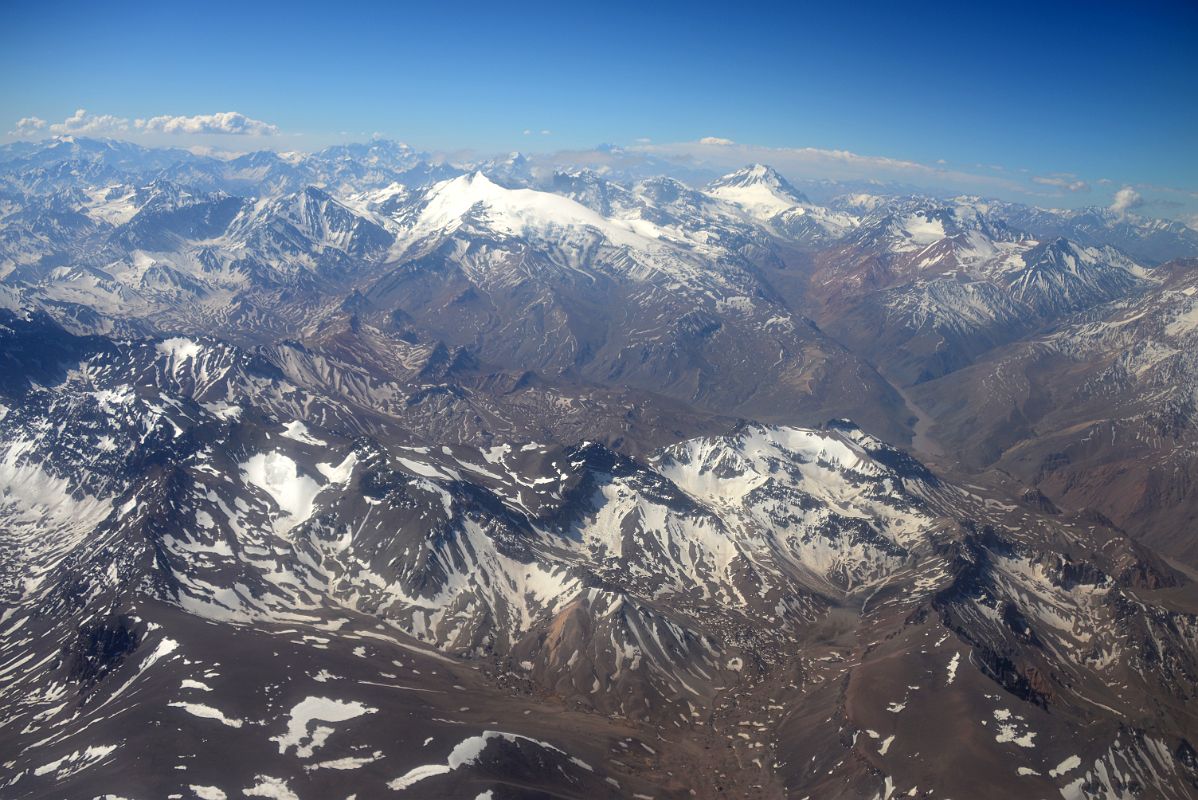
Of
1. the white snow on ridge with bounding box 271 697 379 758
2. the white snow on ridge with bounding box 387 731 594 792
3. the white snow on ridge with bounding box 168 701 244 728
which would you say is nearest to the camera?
the white snow on ridge with bounding box 387 731 594 792

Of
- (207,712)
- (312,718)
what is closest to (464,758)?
(312,718)

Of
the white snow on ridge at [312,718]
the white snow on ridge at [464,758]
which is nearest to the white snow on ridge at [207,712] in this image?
the white snow on ridge at [312,718]

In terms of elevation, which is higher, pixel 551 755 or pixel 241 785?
pixel 241 785

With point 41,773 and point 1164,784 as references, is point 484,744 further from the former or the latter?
point 1164,784

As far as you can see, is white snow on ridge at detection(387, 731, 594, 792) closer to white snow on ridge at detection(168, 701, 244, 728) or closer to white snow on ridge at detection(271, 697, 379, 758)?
white snow on ridge at detection(271, 697, 379, 758)

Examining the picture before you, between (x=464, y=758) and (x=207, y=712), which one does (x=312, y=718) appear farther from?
(x=464, y=758)

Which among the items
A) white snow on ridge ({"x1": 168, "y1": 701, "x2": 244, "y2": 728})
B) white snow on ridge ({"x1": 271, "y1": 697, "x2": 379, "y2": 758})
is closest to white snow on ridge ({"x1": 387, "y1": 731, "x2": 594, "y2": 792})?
white snow on ridge ({"x1": 271, "y1": 697, "x2": 379, "y2": 758})

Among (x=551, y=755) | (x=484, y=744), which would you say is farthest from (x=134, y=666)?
(x=551, y=755)

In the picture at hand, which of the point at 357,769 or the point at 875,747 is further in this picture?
the point at 875,747

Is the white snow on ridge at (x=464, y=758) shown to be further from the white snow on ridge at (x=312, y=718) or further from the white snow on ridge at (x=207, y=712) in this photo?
the white snow on ridge at (x=207, y=712)

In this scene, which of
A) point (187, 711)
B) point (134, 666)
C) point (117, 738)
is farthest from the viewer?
point (134, 666)

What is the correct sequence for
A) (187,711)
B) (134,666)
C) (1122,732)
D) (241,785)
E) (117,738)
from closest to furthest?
(241,785)
(117,738)
(187,711)
(1122,732)
(134,666)
